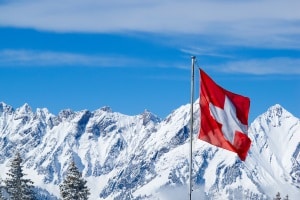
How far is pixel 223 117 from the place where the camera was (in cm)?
2736

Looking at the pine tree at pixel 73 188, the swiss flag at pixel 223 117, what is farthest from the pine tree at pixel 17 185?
the swiss flag at pixel 223 117

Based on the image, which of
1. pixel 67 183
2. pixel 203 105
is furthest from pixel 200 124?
pixel 67 183

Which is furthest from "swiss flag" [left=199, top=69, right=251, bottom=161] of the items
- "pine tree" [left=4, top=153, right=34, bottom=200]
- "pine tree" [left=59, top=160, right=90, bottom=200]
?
"pine tree" [left=4, top=153, right=34, bottom=200]

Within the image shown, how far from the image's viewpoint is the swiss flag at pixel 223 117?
26.9 metres

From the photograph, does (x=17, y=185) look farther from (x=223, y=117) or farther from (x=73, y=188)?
(x=223, y=117)

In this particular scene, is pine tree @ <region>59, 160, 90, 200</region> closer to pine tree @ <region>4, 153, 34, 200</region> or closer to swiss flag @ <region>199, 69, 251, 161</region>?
pine tree @ <region>4, 153, 34, 200</region>

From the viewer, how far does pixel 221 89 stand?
27219 millimetres

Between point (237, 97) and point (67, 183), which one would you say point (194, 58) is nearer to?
point (237, 97)

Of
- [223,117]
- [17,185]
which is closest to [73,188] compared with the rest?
[17,185]

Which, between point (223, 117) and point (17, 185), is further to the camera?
point (17, 185)

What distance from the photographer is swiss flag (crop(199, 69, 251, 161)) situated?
26891 mm

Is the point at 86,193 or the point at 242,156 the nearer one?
the point at 242,156

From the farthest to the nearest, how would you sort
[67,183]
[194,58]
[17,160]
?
[17,160] → [67,183] → [194,58]

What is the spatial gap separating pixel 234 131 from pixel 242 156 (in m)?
0.86
